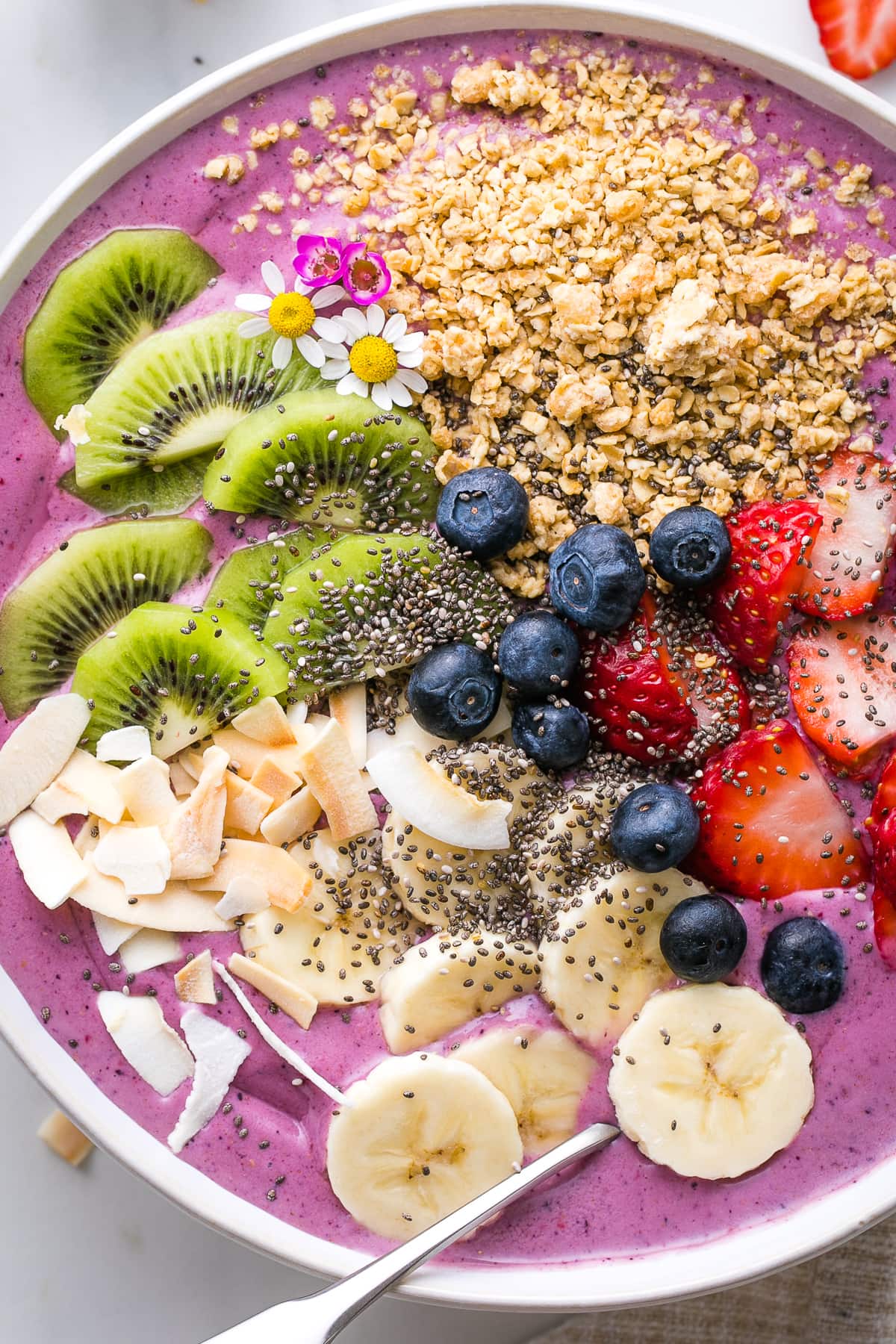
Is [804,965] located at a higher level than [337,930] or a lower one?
lower

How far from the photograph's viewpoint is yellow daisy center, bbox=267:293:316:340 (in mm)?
1864

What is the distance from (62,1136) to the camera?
2229 mm

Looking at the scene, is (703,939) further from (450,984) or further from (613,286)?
(613,286)

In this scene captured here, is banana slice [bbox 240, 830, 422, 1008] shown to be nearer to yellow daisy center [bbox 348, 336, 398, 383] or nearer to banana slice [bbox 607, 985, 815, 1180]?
banana slice [bbox 607, 985, 815, 1180]

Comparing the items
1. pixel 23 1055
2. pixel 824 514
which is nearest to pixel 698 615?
pixel 824 514

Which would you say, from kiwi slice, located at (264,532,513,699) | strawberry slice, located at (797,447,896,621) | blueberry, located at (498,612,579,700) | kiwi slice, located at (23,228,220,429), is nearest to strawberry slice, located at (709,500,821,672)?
strawberry slice, located at (797,447,896,621)

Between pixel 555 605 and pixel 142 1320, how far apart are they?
1633mm

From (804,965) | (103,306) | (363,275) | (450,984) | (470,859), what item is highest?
(103,306)

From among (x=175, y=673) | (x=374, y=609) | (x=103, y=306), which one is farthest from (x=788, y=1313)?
(x=103, y=306)

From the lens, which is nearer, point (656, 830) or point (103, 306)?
point (656, 830)

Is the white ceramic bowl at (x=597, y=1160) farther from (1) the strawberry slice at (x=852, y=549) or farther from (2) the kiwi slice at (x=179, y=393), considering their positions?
(1) the strawberry slice at (x=852, y=549)

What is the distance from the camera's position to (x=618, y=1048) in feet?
5.95

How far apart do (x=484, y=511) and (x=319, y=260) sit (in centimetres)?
51

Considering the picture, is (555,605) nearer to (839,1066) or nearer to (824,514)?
(824,514)
